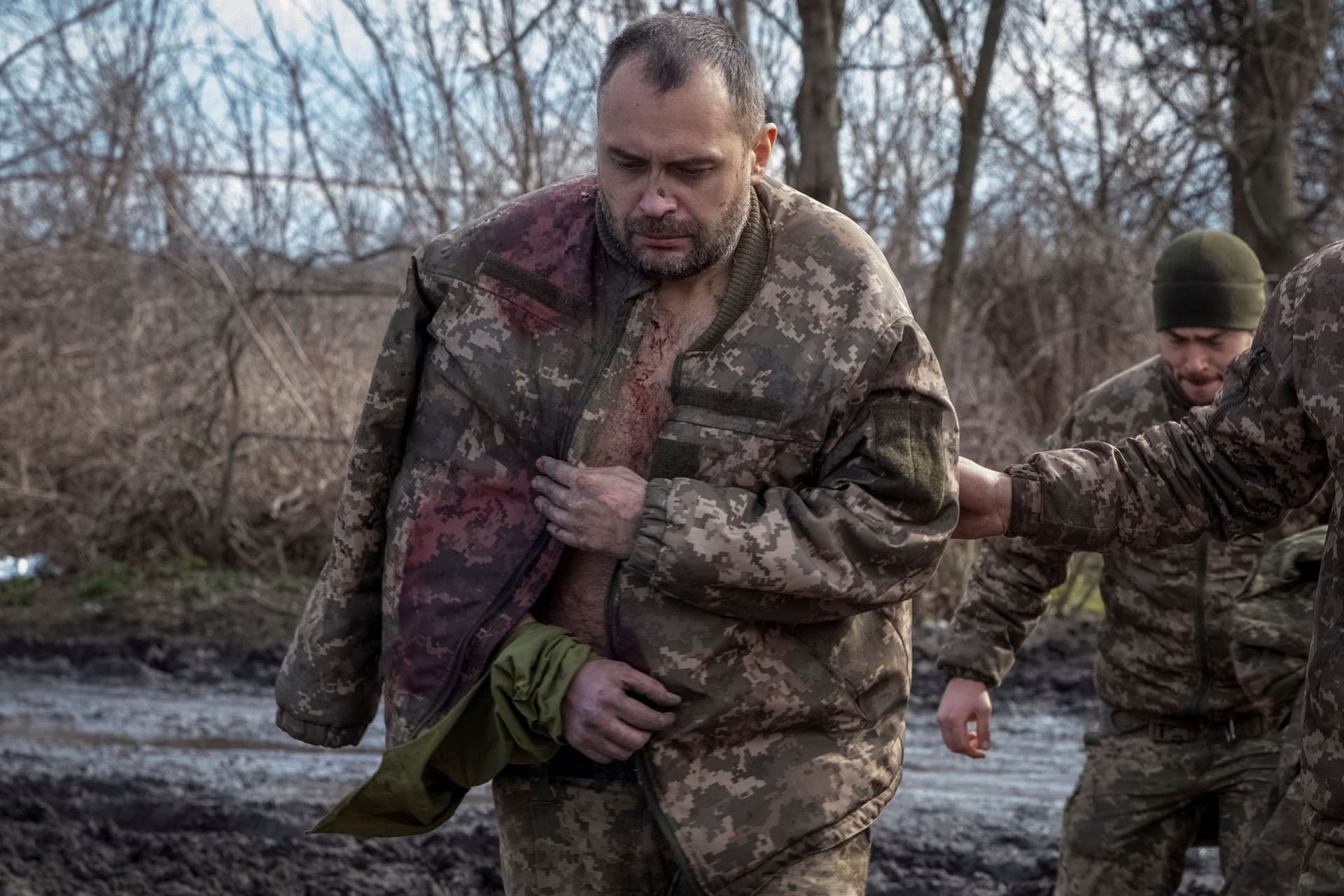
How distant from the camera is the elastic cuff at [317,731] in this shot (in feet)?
10.6

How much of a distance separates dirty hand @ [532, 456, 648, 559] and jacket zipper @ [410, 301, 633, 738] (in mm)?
64

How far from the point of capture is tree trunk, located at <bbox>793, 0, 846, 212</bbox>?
898 cm

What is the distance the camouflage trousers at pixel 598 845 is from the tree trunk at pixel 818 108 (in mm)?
6262

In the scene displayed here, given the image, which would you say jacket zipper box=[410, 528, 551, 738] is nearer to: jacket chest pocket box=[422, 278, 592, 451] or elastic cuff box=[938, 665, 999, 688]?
jacket chest pocket box=[422, 278, 592, 451]

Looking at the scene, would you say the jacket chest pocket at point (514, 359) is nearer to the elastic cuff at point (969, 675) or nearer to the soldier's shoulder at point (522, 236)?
the soldier's shoulder at point (522, 236)

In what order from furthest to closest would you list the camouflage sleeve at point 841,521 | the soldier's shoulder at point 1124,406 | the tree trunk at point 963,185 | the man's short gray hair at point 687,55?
the tree trunk at point 963,185, the soldier's shoulder at point 1124,406, the man's short gray hair at point 687,55, the camouflage sleeve at point 841,521

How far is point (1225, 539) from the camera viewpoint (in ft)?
10.4

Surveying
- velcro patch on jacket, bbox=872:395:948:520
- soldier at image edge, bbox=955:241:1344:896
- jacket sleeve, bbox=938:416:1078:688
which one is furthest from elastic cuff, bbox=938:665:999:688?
velcro patch on jacket, bbox=872:395:948:520

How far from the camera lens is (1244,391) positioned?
3.00 meters

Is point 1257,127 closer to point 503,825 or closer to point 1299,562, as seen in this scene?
point 1299,562

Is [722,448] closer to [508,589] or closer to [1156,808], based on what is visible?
[508,589]

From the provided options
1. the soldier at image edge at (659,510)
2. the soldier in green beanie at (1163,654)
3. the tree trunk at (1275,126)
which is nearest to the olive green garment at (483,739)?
the soldier at image edge at (659,510)

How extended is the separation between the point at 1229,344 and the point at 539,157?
808 centimetres

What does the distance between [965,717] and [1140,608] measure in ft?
2.07
